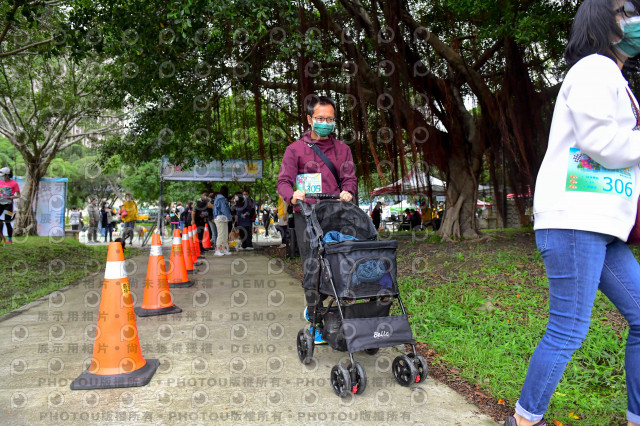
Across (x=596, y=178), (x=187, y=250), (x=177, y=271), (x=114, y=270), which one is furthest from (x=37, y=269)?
(x=596, y=178)

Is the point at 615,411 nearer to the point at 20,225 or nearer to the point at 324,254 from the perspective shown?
the point at 324,254

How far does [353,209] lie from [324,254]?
521 millimetres

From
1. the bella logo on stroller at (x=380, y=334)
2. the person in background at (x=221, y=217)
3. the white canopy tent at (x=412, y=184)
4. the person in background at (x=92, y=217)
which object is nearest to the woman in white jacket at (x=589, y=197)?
the bella logo on stroller at (x=380, y=334)

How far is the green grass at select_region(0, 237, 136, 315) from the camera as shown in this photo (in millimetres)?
5864

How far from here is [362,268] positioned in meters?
2.74

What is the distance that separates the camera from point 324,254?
2910 millimetres

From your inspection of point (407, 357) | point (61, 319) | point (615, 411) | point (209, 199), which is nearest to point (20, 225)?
point (209, 199)

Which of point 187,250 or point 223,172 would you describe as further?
point 223,172

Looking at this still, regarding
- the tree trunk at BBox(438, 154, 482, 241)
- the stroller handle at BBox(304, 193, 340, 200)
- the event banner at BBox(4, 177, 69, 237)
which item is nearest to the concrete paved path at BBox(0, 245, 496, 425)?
the stroller handle at BBox(304, 193, 340, 200)

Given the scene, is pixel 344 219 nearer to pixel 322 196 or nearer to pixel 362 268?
pixel 322 196

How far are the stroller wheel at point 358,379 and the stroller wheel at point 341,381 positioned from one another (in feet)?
0.12

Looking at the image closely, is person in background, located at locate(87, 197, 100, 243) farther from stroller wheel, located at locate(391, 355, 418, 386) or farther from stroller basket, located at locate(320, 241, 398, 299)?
stroller wheel, located at locate(391, 355, 418, 386)

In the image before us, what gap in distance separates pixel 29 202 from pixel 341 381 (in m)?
17.5

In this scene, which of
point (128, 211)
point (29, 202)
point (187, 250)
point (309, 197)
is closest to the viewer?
point (309, 197)
